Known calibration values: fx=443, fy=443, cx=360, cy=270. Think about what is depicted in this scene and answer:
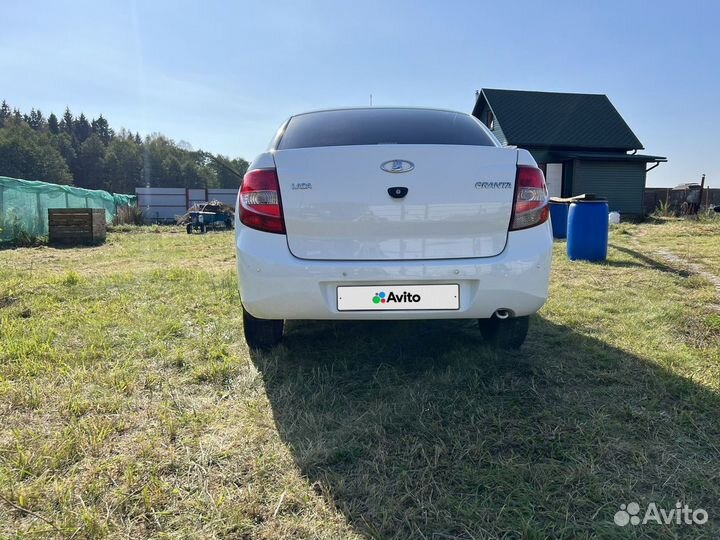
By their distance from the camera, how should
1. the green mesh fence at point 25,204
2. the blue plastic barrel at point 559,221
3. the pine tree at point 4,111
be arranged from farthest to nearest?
the pine tree at point 4,111, the green mesh fence at point 25,204, the blue plastic barrel at point 559,221

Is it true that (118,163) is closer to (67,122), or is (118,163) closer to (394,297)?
(67,122)

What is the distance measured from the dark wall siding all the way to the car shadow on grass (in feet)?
62.3

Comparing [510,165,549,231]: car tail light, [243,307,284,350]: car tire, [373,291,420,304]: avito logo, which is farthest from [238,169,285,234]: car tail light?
[510,165,549,231]: car tail light

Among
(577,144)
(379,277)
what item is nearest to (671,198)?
(577,144)

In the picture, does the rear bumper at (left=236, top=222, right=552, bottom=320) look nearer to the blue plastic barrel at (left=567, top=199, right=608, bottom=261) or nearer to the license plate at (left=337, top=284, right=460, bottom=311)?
the license plate at (left=337, top=284, right=460, bottom=311)

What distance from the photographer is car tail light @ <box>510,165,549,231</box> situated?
82.2 inches

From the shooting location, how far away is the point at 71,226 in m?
11.1

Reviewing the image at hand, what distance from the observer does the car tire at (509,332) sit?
8.53 feet

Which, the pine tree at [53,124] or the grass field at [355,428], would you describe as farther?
the pine tree at [53,124]

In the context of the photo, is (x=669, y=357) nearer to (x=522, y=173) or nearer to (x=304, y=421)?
(x=522, y=173)

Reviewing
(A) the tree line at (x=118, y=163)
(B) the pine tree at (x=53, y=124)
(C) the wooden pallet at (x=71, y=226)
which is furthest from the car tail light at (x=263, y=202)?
(B) the pine tree at (x=53, y=124)

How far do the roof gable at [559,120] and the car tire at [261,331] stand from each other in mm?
19265

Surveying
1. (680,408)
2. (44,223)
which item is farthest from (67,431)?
(44,223)

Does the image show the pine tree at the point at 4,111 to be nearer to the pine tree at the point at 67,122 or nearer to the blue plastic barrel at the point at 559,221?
the pine tree at the point at 67,122
